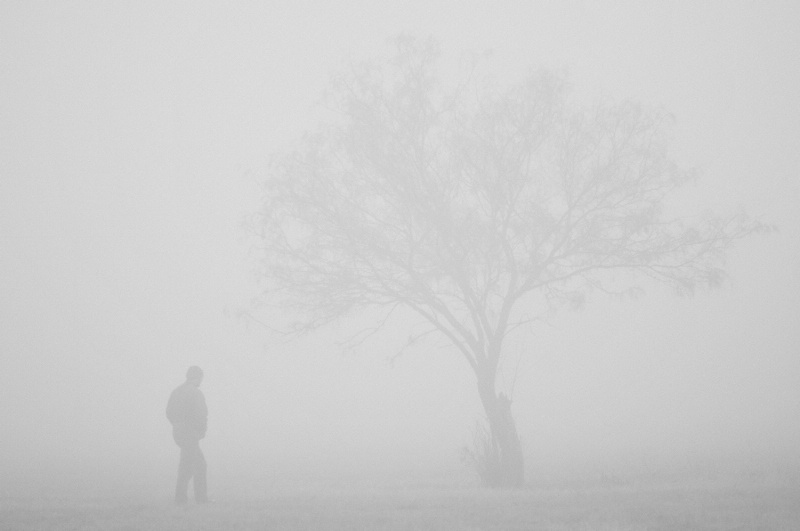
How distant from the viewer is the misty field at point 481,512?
9.41 metres

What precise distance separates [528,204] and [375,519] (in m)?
10.1

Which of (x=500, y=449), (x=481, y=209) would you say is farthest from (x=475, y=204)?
(x=500, y=449)

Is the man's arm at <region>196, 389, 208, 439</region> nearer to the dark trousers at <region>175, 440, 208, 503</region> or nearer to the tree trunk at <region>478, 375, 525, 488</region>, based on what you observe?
the dark trousers at <region>175, 440, 208, 503</region>

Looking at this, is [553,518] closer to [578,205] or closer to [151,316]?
[578,205]

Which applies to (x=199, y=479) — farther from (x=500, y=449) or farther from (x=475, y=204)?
(x=475, y=204)

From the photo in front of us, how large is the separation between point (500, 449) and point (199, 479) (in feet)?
26.6

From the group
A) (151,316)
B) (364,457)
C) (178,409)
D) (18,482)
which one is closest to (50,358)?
(151,316)

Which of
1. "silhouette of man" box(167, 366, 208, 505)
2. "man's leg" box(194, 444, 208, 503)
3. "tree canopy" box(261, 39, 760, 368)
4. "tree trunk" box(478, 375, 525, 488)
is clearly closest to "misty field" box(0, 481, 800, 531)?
"man's leg" box(194, 444, 208, 503)

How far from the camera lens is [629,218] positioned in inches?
639

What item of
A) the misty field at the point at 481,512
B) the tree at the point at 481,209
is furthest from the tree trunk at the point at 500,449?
the misty field at the point at 481,512

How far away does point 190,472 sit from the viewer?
43.4 ft

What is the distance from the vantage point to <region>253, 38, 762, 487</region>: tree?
1659cm

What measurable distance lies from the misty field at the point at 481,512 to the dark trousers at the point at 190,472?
52 centimetres

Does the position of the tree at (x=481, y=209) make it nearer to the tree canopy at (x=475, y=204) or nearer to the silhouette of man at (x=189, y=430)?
the tree canopy at (x=475, y=204)
